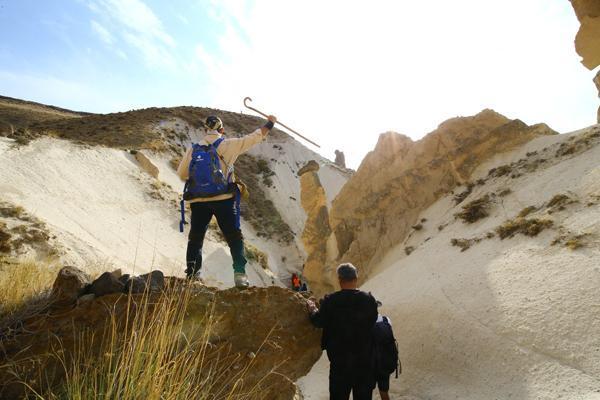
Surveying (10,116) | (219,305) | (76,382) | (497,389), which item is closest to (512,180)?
(497,389)

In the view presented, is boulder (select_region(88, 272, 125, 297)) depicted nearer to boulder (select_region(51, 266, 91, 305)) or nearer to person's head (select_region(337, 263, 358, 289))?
boulder (select_region(51, 266, 91, 305))

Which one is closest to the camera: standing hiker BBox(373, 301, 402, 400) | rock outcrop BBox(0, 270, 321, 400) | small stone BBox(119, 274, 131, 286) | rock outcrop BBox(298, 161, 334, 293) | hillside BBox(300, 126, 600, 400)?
rock outcrop BBox(0, 270, 321, 400)

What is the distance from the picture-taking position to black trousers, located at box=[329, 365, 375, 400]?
346 cm

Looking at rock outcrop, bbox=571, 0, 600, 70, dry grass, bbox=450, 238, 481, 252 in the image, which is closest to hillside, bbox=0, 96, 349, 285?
dry grass, bbox=450, 238, 481, 252

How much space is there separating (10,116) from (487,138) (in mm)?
38988

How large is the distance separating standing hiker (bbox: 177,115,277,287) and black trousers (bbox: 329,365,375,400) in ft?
4.04

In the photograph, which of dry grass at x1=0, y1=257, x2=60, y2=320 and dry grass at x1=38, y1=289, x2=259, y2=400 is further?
dry grass at x1=0, y1=257, x2=60, y2=320

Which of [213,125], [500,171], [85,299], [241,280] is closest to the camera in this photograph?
[85,299]

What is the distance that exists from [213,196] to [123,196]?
56.0 ft

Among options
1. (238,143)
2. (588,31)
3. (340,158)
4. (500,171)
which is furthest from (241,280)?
(340,158)

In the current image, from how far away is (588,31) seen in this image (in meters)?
10.0

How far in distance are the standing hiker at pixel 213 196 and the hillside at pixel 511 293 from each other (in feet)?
8.55

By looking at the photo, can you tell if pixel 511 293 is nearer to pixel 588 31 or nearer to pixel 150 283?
pixel 150 283

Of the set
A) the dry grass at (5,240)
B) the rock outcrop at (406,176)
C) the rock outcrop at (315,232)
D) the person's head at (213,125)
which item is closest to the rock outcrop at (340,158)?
the rock outcrop at (315,232)
